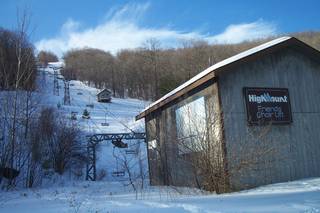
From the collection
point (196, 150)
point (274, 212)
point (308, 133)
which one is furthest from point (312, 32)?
point (274, 212)

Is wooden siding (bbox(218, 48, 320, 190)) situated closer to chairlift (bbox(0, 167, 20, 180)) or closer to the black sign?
the black sign

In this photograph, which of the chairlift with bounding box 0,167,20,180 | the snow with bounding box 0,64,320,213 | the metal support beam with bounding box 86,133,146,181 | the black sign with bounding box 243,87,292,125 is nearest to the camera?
the snow with bounding box 0,64,320,213

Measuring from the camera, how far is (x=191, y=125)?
12.7 m

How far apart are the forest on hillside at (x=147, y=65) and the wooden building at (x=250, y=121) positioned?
689 inches

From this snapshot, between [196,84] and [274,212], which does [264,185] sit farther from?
[274,212]

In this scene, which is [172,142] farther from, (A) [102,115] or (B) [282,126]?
(A) [102,115]

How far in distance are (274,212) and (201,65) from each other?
29.9m

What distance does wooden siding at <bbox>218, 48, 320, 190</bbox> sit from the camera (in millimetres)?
11578

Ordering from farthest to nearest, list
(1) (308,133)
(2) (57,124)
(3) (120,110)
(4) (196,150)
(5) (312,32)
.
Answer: (3) (120,110)
(5) (312,32)
(2) (57,124)
(1) (308,133)
(4) (196,150)

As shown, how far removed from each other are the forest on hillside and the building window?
1698 centimetres

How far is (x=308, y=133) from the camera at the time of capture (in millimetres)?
13047

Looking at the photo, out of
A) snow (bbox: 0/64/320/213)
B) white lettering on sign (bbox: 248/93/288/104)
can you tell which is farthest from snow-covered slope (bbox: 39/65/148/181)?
white lettering on sign (bbox: 248/93/288/104)

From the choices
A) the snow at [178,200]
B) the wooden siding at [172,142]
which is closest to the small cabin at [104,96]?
the wooden siding at [172,142]

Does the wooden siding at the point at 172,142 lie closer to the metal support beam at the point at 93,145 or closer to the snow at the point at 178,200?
the snow at the point at 178,200
